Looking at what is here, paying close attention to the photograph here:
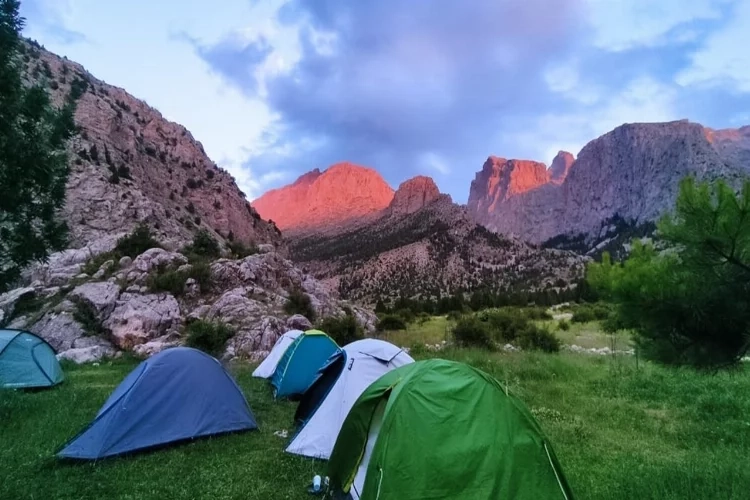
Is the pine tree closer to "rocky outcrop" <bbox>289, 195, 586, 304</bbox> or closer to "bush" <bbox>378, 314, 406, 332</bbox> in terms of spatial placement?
"bush" <bbox>378, 314, 406, 332</bbox>

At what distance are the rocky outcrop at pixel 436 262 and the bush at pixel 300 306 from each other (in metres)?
40.6

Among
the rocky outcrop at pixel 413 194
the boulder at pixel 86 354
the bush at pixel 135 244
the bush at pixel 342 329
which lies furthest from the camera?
the rocky outcrop at pixel 413 194

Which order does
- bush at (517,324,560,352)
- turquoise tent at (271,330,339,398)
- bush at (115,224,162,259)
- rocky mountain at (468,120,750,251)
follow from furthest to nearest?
rocky mountain at (468,120,750,251)
bush at (115,224,162,259)
bush at (517,324,560,352)
turquoise tent at (271,330,339,398)

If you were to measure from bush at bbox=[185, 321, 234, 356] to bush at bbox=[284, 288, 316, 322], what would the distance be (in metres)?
4.34

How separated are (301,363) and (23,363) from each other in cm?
758

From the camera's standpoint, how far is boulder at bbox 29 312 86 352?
21.0 metres

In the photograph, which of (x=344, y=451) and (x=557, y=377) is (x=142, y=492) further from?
(x=557, y=377)

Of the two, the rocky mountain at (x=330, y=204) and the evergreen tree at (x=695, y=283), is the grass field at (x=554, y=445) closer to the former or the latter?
the evergreen tree at (x=695, y=283)

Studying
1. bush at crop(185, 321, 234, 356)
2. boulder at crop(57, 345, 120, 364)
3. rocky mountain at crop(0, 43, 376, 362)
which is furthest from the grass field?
bush at crop(185, 321, 234, 356)

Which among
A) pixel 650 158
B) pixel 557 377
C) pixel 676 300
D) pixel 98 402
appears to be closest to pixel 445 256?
pixel 557 377

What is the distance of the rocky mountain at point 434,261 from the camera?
73.8 meters

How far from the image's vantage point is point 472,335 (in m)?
24.8

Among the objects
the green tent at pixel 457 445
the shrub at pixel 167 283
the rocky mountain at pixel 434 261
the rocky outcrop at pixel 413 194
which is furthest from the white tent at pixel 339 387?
the rocky outcrop at pixel 413 194

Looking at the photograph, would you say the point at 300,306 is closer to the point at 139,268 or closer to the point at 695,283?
the point at 139,268
